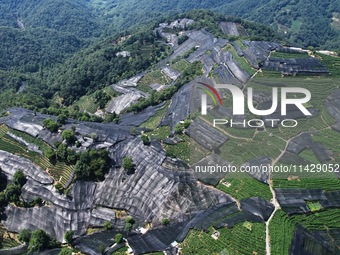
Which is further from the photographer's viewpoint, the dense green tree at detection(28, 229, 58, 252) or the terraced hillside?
the dense green tree at detection(28, 229, 58, 252)

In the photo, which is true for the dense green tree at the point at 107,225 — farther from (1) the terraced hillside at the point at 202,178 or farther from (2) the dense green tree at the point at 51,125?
(2) the dense green tree at the point at 51,125

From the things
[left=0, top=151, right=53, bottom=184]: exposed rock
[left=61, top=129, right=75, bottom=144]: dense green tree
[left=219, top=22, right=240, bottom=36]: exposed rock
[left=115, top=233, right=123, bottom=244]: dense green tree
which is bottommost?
[left=115, top=233, right=123, bottom=244]: dense green tree

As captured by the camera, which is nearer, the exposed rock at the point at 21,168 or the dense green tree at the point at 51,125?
the exposed rock at the point at 21,168

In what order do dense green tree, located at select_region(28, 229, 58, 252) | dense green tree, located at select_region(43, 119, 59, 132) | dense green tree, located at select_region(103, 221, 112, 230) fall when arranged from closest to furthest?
dense green tree, located at select_region(28, 229, 58, 252) → dense green tree, located at select_region(103, 221, 112, 230) → dense green tree, located at select_region(43, 119, 59, 132)

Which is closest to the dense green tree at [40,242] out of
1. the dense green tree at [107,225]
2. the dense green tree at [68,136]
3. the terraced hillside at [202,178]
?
the terraced hillside at [202,178]

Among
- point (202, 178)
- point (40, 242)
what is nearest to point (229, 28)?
point (202, 178)

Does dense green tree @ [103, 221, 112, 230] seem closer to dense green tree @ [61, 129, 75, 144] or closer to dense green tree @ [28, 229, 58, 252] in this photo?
dense green tree @ [28, 229, 58, 252]

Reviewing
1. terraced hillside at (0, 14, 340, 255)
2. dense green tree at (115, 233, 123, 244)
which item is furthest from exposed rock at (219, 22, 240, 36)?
dense green tree at (115, 233, 123, 244)

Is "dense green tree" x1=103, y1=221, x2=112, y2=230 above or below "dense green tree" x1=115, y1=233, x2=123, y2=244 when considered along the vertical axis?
below

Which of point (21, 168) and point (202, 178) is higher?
point (21, 168)

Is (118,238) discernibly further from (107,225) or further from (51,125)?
Result: (51,125)

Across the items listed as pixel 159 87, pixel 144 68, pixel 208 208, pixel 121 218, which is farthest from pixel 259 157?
pixel 144 68
